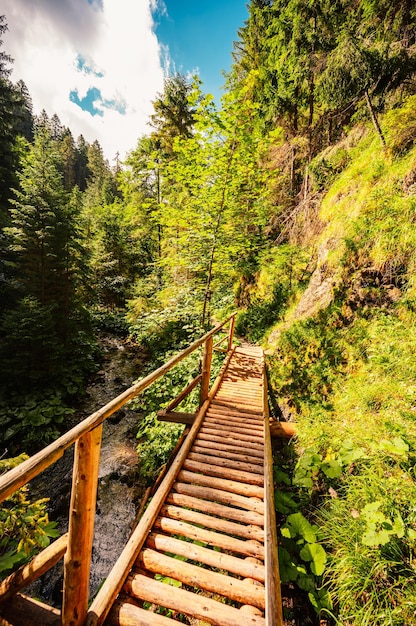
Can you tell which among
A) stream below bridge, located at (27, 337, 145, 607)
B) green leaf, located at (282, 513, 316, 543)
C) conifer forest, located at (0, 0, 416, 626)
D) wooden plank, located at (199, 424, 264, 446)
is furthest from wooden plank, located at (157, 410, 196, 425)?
stream below bridge, located at (27, 337, 145, 607)

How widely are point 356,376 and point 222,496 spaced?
3136 mm

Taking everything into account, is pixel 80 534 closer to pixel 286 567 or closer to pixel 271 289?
pixel 286 567

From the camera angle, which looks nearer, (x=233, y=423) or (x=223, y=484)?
(x=223, y=484)

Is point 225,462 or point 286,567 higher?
point 225,462

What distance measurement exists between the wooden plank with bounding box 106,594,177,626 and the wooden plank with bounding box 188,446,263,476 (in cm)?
170

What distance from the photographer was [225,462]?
11.2 ft

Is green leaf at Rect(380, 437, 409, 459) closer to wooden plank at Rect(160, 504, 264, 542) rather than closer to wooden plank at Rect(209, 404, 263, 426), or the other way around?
wooden plank at Rect(160, 504, 264, 542)

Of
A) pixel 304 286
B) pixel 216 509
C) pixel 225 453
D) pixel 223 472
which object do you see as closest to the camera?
pixel 216 509

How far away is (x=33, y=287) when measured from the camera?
8.98m

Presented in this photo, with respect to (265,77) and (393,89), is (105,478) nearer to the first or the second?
(393,89)

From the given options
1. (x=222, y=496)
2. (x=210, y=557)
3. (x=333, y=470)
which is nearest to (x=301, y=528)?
(x=333, y=470)

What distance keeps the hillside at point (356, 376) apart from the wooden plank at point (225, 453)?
58cm

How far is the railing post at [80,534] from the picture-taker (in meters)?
1.58

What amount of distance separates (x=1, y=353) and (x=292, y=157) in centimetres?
1399
